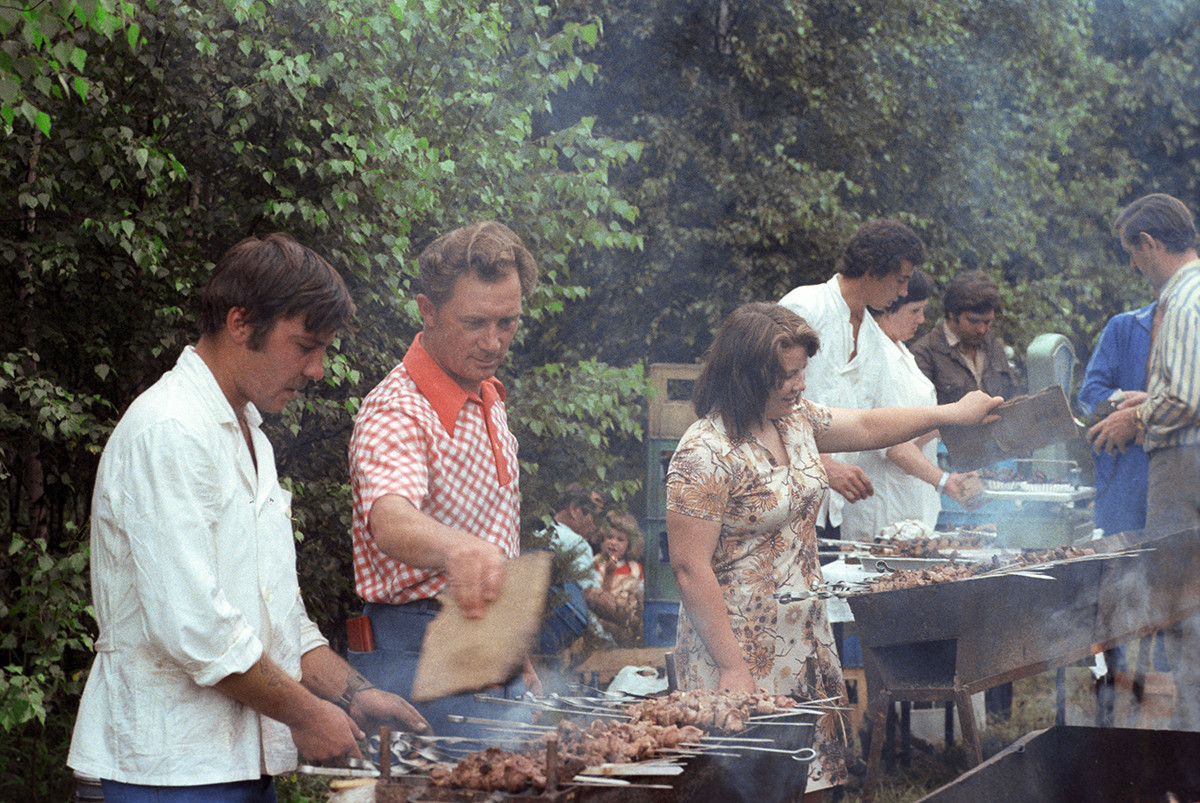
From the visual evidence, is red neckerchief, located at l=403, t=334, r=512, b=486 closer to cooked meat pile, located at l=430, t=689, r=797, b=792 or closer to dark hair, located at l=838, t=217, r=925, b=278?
cooked meat pile, located at l=430, t=689, r=797, b=792

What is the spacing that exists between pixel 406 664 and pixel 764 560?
3.71 feet

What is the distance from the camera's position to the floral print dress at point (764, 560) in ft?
9.96

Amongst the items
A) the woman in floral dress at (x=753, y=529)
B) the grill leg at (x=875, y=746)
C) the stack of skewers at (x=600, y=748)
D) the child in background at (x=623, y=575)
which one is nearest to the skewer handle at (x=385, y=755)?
the stack of skewers at (x=600, y=748)

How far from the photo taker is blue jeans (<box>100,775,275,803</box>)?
1.85 m

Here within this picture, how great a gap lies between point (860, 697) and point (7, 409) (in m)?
4.36

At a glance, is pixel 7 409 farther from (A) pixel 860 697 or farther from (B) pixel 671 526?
(A) pixel 860 697

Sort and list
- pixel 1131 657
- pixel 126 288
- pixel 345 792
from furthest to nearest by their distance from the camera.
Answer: pixel 1131 657 → pixel 126 288 → pixel 345 792

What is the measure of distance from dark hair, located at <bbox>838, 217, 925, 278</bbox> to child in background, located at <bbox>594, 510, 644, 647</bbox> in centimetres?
288

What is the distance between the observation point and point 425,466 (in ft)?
7.85

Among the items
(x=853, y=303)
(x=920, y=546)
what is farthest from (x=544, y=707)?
(x=853, y=303)

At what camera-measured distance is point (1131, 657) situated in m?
5.66

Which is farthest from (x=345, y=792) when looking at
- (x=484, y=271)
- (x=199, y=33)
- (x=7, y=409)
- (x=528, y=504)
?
(x=528, y=504)

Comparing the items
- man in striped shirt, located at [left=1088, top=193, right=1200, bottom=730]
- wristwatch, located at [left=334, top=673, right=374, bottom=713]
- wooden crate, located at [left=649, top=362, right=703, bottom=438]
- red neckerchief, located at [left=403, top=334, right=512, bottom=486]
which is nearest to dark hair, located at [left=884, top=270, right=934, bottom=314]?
man in striped shirt, located at [left=1088, top=193, right=1200, bottom=730]

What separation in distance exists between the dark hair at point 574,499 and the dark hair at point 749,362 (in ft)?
10.5
